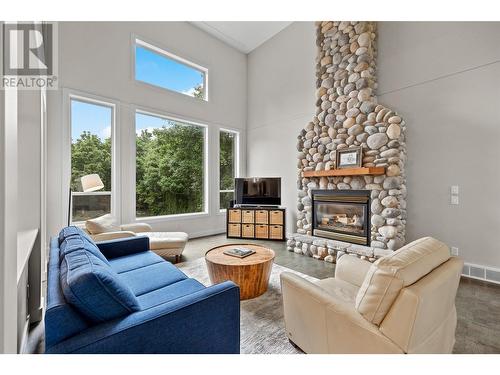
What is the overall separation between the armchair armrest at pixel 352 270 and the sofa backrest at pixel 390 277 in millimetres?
715

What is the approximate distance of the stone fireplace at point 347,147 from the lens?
3.43 m

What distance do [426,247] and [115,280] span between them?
5.40 feet

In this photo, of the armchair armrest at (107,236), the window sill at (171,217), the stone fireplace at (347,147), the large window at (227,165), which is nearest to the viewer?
the armchair armrest at (107,236)

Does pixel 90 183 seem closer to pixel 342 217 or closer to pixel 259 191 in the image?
pixel 259 191

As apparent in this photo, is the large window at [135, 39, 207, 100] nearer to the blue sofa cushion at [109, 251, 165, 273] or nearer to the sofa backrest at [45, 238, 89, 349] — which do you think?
the blue sofa cushion at [109, 251, 165, 273]

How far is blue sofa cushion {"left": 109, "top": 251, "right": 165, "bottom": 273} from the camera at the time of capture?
7.26 feet

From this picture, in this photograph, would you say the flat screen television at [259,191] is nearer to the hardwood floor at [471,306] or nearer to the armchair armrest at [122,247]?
the hardwood floor at [471,306]

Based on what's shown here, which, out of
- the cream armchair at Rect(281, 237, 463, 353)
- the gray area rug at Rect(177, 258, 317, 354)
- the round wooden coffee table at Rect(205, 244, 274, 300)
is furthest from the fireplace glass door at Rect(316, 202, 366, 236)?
the cream armchair at Rect(281, 237, 463, 353)

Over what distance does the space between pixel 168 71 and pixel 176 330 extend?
519 centimetres

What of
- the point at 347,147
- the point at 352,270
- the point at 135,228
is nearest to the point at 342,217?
the point at 347,147

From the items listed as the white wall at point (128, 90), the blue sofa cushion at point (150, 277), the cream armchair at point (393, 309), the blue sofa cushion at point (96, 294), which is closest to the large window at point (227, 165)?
the white wall at point (128, 90)
